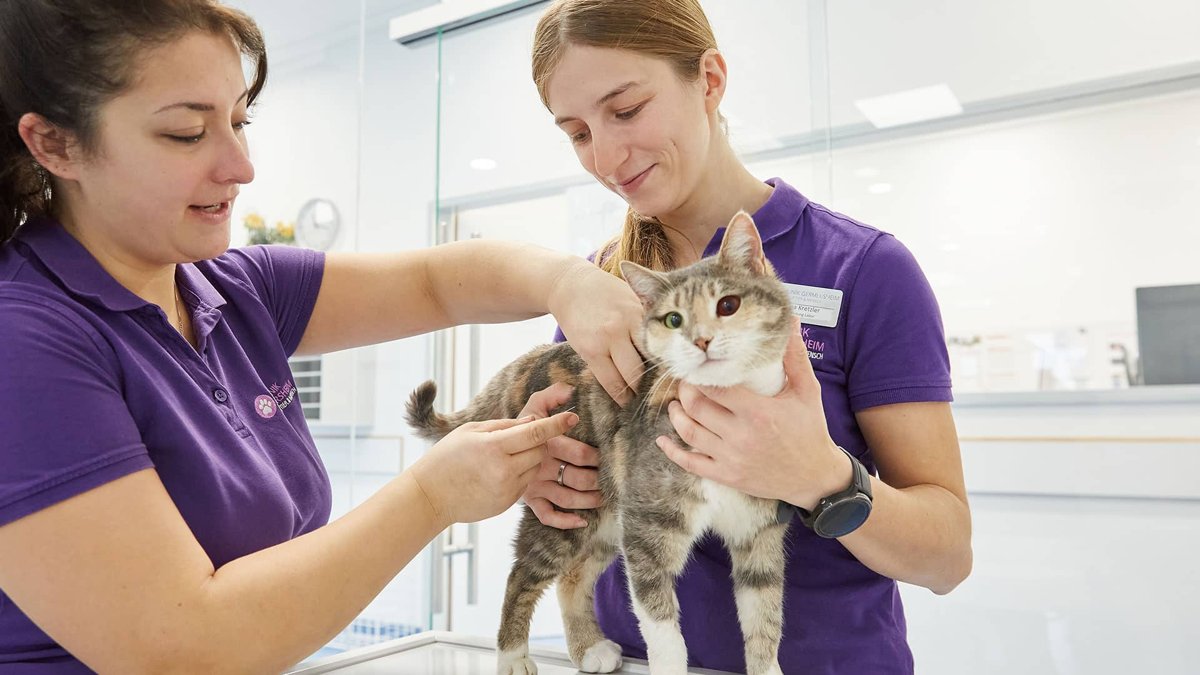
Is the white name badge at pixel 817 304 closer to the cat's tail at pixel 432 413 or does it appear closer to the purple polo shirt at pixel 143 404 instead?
the cat's tail at pixel 432 413

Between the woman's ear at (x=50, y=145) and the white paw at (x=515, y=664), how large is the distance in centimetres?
95

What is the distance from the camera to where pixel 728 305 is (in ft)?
3.65

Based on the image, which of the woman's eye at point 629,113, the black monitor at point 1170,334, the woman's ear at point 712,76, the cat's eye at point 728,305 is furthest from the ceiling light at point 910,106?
the cat's eye at point 728,305

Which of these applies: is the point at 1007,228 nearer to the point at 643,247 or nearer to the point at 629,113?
the point at 643,247

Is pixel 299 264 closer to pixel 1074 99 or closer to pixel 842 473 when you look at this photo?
pixel 842 473

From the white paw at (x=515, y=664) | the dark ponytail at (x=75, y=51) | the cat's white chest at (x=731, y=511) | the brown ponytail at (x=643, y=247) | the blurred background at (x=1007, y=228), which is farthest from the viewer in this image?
the blurred background at (x=1007, y=228)

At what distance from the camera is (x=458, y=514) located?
1.10 metres

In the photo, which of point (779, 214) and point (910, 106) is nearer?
point (779, 214)

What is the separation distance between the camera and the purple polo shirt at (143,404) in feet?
2.75

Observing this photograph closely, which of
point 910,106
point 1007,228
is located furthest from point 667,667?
point 1007,228

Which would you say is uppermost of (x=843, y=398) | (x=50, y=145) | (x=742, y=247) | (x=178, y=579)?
(x=50, y=145)

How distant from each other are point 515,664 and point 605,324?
0.58m

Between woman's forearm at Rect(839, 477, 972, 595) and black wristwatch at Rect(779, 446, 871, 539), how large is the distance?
0.03m

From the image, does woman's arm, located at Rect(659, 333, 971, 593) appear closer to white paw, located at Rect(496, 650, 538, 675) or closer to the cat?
the cat
